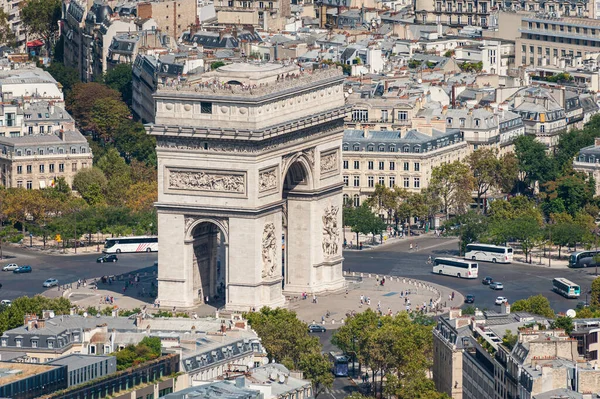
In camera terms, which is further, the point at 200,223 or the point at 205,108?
the point at 200,223

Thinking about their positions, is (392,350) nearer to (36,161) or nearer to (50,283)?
(50,283)

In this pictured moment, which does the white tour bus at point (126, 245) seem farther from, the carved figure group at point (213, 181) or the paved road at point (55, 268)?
the carved figure group at point (213, 181)

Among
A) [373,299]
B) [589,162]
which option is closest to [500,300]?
[373,299]

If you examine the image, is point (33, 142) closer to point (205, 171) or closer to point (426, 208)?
point (426, 208)

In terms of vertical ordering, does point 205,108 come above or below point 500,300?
above

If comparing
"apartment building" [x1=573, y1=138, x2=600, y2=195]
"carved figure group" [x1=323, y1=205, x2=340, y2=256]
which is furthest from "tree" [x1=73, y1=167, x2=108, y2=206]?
"apartment building" [x1=573, y1=138, x2=600, y2=195]

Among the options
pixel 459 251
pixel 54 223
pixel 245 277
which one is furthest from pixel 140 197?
pixel 245 277
